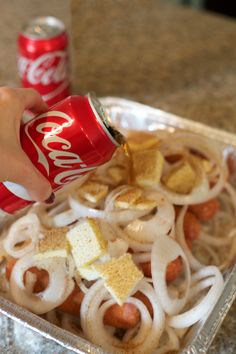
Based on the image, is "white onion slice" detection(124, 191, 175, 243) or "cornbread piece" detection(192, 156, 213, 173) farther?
"cornbread piece" detection(192, 156, 213, 173)

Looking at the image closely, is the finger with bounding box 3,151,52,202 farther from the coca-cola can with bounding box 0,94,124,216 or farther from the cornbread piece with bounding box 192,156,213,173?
the cornbread piece with bounding box 192,156,213,173

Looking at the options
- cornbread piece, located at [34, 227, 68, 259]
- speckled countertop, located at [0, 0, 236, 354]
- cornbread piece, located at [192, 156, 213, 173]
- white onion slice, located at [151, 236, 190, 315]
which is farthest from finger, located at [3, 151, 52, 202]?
speckled countertop, located at [0, 0, 236, 354]

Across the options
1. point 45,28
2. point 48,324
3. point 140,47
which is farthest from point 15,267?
point 140,47

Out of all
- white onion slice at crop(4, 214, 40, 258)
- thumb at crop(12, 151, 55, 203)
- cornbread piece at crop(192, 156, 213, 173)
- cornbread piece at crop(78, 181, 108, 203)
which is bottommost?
white onion slice at crop(4, 214, 40, 258)

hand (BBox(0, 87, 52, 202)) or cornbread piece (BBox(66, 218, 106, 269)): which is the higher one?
hand (BBox(0, 87, 52, 202))

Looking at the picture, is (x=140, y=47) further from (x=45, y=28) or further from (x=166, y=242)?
(x=166, y=242)

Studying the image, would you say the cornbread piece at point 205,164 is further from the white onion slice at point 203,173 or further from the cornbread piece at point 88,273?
the cornbread piece at point 88,273

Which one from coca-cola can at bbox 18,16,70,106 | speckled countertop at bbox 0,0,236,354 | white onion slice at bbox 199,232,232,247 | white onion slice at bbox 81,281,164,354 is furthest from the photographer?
speckled countertop at bbox 0,0,236,354
